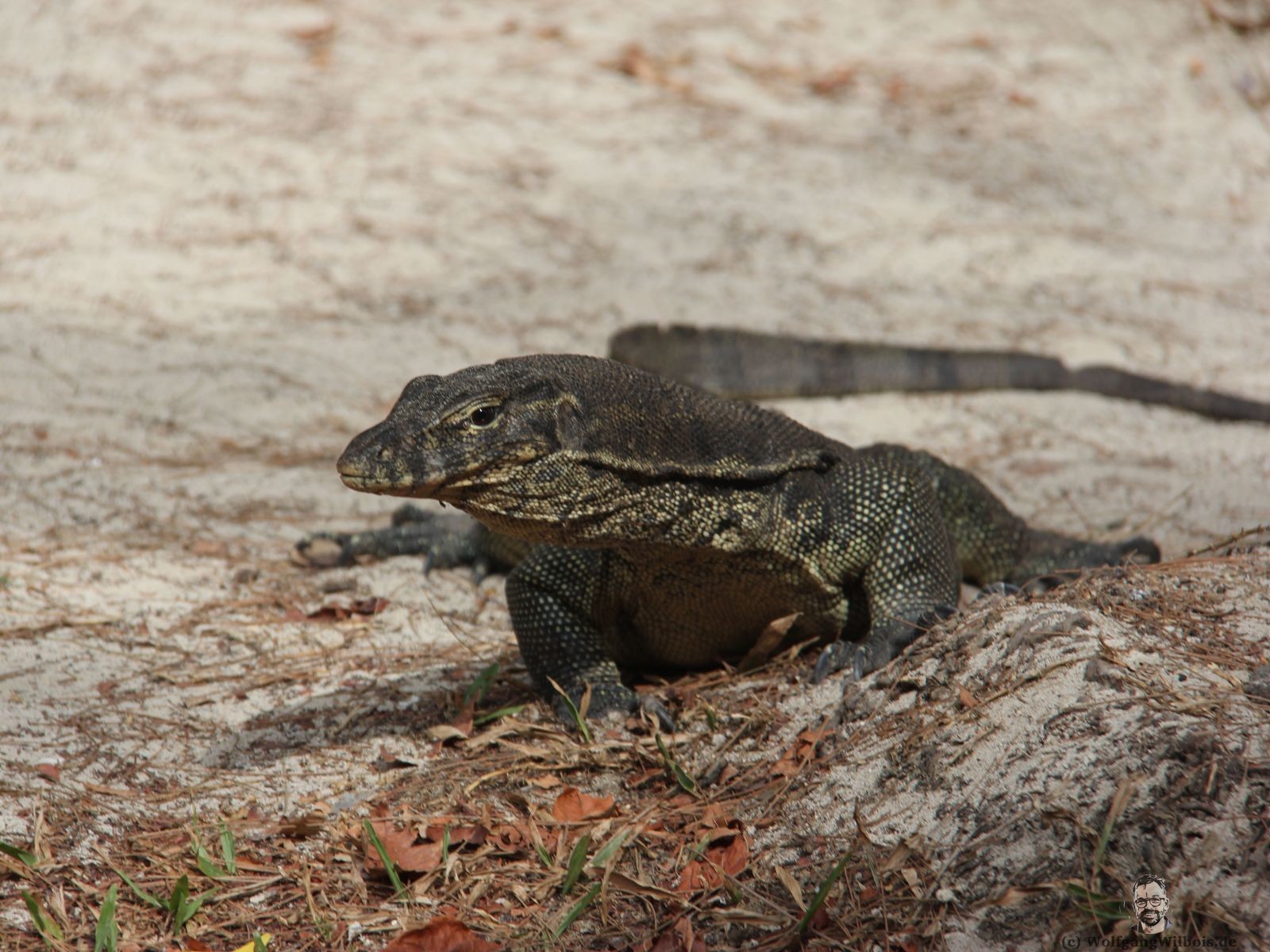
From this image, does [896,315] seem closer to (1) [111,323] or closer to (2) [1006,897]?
(1) [111,323]

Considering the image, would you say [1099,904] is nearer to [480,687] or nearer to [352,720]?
[480,687]

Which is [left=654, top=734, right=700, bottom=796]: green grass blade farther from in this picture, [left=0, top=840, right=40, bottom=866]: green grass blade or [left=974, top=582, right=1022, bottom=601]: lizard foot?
[left=0, top=840, right=40, bottom=866]: green grass blade

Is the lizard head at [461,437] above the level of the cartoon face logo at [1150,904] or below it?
above

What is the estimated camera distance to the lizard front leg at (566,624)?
367 centimetres

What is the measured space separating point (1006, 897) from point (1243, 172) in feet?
30.9

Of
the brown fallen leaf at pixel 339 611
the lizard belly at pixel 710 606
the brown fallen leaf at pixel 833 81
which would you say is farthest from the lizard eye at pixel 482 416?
the brown fallen leaf at pixel 833 81

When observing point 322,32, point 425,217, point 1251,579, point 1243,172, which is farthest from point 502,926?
point 1243,172

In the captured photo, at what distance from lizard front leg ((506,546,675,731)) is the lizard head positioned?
0.80 m

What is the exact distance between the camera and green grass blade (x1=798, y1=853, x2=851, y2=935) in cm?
244

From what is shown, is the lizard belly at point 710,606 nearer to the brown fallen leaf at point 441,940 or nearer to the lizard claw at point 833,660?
the lizard claw at point 833,660

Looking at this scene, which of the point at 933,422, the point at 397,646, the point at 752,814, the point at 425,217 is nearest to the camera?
the point at 752,814

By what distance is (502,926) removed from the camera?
2580 millimetres

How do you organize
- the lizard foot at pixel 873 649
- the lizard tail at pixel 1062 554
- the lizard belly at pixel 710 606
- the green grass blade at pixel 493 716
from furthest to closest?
the lizard tail at pixel 1062 554, the green grass blade at pixel 493 716, the lizard belly at pixel 710 606, the lizard foot at pixel 873 649

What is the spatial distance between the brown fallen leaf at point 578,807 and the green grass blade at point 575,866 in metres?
0.26
